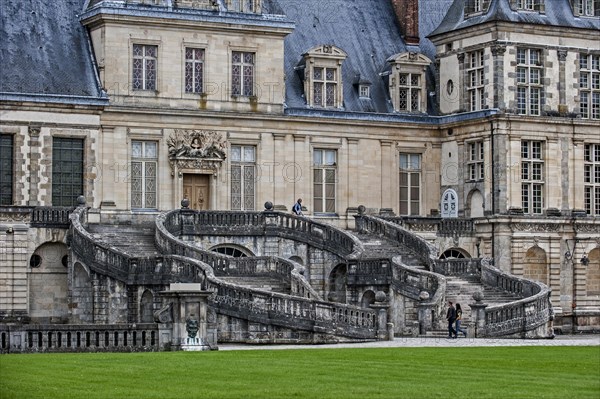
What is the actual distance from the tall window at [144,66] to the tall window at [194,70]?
4.12ft

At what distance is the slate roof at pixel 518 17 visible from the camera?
62500mm

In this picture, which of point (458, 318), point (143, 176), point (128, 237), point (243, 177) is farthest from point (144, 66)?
point (458, 318)

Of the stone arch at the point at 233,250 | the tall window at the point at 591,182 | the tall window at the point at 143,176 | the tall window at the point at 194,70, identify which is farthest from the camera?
the tall window at the point at 591,182

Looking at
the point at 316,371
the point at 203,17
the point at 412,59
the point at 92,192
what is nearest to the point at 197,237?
the point at 92,192

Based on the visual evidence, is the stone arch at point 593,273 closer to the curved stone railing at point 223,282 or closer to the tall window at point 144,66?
the curved stone railing at point 223,282

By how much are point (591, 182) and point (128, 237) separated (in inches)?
726

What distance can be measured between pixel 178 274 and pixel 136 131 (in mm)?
10287

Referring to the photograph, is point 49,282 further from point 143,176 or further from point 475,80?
point 475,80

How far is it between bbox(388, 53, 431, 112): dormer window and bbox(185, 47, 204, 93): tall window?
8.29 metres

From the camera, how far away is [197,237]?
188 ft

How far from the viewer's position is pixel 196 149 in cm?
5988

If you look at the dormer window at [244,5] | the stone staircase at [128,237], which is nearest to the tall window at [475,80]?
the dormer window at [244,5]

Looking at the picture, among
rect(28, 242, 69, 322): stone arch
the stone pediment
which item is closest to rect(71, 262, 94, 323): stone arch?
rect(28, 242, 69, 322): stone arch

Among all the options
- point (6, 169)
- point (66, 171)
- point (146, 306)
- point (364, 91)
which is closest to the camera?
point (146, 306)
